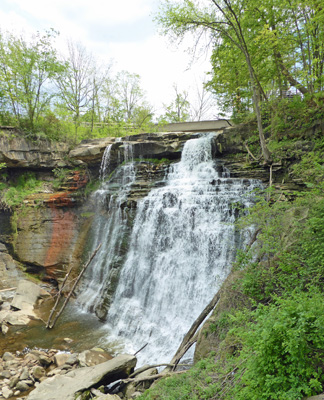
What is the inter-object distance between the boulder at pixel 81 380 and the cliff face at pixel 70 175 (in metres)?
6.97

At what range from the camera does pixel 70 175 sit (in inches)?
629

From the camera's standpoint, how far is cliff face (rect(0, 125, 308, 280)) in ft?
41.8

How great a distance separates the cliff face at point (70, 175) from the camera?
41.8ft

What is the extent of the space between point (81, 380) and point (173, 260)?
4.59 meters

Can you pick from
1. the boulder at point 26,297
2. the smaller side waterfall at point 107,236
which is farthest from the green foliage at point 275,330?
the boulder at point 26,297

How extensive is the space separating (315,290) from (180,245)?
6.06 m

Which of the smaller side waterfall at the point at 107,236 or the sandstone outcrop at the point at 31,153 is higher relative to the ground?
the sandstone outcrop at the point at 31,153

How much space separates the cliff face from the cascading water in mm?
1592

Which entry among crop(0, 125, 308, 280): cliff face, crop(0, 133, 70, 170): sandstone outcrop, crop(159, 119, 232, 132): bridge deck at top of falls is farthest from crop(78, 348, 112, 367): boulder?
crop(159, 119, 232, 132): bridge deck at top of falls

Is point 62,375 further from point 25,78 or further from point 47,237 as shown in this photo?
point 25,78

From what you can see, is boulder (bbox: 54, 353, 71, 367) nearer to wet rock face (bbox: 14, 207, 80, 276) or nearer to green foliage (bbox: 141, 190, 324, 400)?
green foliage (bbox: 141, 190, 324, 400)

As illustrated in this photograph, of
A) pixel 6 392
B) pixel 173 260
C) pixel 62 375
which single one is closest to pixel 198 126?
pixel 173 260

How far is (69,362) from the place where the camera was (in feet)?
22.9

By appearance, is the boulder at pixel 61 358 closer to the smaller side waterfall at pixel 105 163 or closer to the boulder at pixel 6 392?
the boulder at pixel 6 392
